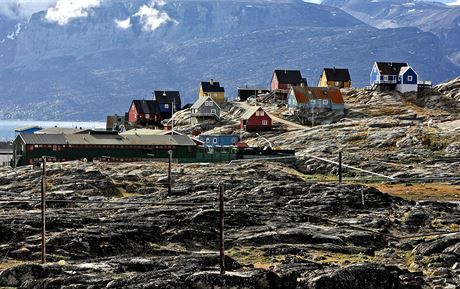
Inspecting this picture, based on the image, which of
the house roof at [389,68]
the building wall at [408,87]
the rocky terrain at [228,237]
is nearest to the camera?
the rocky terrain at [228,237]

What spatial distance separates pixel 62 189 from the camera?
99.1 m

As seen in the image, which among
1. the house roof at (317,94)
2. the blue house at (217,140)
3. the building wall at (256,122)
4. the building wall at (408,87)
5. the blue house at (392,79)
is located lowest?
the blue house at (217,140)

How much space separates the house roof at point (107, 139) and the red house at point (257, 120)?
25.8 metres

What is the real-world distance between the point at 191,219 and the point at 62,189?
98.3 ft

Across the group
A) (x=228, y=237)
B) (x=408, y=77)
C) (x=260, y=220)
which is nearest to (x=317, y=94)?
(x=408, y=77)

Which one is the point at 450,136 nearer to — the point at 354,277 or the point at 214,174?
→ the point at 214,174

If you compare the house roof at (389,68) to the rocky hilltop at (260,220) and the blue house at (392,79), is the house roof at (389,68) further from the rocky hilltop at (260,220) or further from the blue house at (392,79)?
the rocky hilltop at (260,220)

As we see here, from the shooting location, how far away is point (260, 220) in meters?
75.8

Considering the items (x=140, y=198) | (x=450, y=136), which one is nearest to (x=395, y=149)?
(x=450, y=136)

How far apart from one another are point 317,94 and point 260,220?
361 feet

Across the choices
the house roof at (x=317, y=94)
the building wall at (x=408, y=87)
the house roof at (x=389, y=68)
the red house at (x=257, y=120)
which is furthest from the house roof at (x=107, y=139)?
the house roof at (x=389, y=68)

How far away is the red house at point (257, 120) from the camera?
16575 centimetres

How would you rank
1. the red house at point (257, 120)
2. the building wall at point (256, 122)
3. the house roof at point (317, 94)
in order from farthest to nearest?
the house roof at point (317, 94) < the building wall at point (256, 122) < the red house at point (257, 120)

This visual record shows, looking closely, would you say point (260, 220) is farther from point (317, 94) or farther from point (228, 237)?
point (317, 94)
